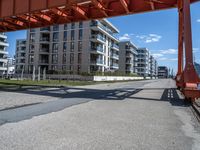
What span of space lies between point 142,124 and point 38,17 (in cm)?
1722

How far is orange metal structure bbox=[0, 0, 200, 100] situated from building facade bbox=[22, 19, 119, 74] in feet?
115

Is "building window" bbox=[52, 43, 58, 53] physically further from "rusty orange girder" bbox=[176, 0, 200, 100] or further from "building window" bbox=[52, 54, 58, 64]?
"rusty orange girder" bbox=[176, 0, 200, 100]

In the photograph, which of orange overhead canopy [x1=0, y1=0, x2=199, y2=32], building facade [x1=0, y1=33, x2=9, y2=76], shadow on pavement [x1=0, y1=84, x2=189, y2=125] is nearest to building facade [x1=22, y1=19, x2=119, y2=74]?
building facade [x1=0, y1=33, x2=9, y2=76]

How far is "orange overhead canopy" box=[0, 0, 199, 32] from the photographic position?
1711cm

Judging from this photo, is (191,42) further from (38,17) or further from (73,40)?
(73,40)

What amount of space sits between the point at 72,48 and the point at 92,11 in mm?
42330

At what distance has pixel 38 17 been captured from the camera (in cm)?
2123

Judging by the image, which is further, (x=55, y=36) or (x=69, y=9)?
(x=55, y=36)

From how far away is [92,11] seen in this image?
65.9ft

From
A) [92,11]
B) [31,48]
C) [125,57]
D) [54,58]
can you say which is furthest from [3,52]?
[92,11]

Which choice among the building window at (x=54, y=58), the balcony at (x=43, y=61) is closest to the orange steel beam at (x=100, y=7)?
the building window at (x=54, y=58)

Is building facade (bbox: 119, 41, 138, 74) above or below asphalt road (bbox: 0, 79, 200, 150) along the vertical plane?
above

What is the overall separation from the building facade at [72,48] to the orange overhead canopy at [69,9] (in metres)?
34.8

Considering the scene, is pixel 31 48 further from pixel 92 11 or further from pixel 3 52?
pixel 92 11
